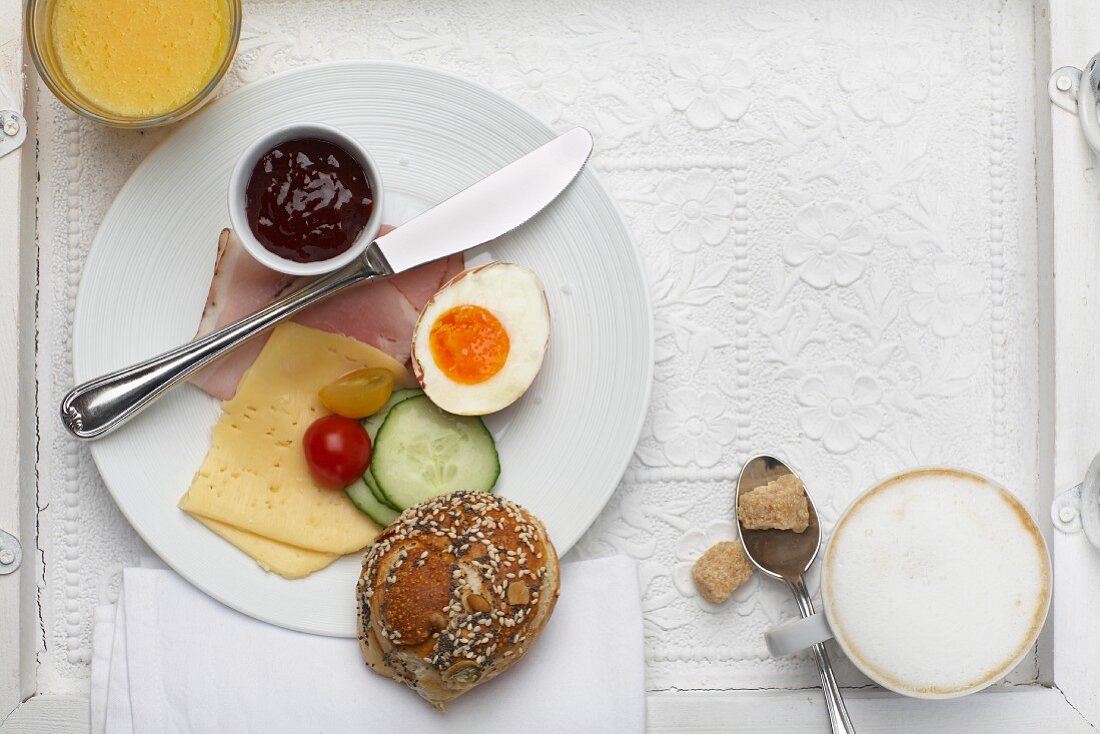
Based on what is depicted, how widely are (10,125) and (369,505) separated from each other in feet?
3.10

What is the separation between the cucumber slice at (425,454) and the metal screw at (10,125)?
850 millimetres

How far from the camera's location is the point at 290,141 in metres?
1.43

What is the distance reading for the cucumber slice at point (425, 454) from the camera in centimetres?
151

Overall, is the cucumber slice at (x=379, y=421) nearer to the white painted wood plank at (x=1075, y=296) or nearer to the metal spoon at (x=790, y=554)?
the metal spoon at (x=790, y=554)

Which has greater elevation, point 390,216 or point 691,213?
point 390,216

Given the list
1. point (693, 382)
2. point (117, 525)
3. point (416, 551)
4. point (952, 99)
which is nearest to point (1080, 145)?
point (952, 99)

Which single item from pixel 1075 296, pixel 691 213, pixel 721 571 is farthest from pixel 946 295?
pixel 721 571

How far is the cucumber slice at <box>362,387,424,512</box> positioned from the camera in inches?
60.0

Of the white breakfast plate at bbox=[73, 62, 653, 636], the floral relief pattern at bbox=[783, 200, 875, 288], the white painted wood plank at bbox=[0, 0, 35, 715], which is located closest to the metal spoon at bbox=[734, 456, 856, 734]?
the white breakfast plate at bbox=[73, 62, 653, 636]

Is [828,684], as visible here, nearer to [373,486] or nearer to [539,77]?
[373,486]

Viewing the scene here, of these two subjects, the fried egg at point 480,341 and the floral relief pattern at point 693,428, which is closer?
the fried egg at point 480,341

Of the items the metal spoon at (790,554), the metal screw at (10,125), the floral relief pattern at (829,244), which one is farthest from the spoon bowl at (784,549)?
the metal screw at (10,125)

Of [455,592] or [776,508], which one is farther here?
[776,508]

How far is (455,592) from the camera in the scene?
4.61ft
